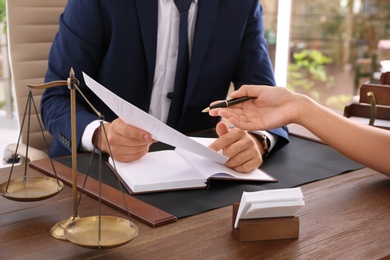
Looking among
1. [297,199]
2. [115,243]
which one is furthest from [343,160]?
[115,243]

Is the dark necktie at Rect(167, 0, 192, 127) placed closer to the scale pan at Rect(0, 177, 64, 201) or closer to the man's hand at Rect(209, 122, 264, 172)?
the man's hand at Rect(209, 122, 264, 172)

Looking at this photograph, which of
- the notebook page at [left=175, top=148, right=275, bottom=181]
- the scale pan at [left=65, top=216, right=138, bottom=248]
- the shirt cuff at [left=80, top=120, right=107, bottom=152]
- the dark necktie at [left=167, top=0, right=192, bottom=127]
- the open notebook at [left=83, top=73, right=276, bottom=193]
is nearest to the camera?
the scale pan at [left=65, top=216, right=138, bottom=248]

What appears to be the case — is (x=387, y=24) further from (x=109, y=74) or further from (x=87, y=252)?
(x=87, y=252)

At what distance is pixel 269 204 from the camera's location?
103cm

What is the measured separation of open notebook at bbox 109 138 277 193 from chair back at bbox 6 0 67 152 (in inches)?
31.1

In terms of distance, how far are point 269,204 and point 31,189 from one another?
20.2 inches

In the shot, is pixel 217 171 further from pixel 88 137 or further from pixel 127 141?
pixel 88 137

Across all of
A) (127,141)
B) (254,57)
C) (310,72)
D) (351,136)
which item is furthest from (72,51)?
(310,72)

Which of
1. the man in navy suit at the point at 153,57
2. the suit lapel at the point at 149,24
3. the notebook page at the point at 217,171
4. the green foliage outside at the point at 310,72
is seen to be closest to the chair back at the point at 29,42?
the man in navy suit at the point at 153,57

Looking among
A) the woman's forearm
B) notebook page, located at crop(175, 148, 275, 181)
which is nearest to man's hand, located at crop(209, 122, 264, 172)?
notebook page, located at crop(175, 148, 275, 181)

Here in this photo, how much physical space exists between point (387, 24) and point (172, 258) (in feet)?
15.1

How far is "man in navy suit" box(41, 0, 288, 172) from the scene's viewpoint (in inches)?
69.5

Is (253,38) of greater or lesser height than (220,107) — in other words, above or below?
above

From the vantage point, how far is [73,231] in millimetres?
908
